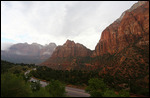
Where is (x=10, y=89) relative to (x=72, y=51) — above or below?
below

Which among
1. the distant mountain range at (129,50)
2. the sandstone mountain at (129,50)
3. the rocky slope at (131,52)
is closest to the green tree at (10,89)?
the rocky slope at (131,52)

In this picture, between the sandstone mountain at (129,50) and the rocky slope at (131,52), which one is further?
the sandstone mountain at (129,50)

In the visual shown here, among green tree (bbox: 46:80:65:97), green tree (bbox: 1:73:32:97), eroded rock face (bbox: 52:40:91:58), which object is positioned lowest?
green tree (bbox: 46:80:65:97)

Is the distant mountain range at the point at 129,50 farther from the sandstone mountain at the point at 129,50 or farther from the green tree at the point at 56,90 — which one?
the green tree at the point at 56,90

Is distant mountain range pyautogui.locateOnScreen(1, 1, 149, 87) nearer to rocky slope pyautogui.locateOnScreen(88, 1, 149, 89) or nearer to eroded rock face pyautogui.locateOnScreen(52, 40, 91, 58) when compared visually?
rocky slope pyautogui.locateOnScreen(88, 1, 149, 89)

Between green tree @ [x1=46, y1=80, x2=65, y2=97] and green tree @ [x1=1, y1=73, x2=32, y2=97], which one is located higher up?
green tree @ [x1=1, y1=73, x2=32, y2=97]

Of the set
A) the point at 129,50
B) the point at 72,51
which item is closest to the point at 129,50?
the point at 129,50

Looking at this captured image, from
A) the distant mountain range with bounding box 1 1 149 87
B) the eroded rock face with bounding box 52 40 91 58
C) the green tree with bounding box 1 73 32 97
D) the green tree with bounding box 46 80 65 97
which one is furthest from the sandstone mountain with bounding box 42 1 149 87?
the eroded rock face with bounding box 52 40 91 58

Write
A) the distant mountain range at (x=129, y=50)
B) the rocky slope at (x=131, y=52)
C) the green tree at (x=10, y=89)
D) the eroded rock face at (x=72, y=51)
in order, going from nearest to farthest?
the green tree at (x=10, y=89)
the rocky slope at (x=131, y=52)
the distant mountain range at (x=129, y=50)
the eroded rock face at (x=72, y=51)

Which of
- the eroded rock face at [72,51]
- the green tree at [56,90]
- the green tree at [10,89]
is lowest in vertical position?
the green tree at [56,90]

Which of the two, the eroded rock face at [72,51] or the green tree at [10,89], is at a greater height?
the eroded rock face at [72,51]

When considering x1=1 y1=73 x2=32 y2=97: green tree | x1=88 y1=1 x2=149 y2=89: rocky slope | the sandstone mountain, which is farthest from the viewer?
the sandstone mountain

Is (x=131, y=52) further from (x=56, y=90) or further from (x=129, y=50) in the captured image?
(x=56, y=90)

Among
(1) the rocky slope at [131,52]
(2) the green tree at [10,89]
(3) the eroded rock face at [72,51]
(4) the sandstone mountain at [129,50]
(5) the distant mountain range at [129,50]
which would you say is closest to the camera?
(2) the green tree at [10,89]
